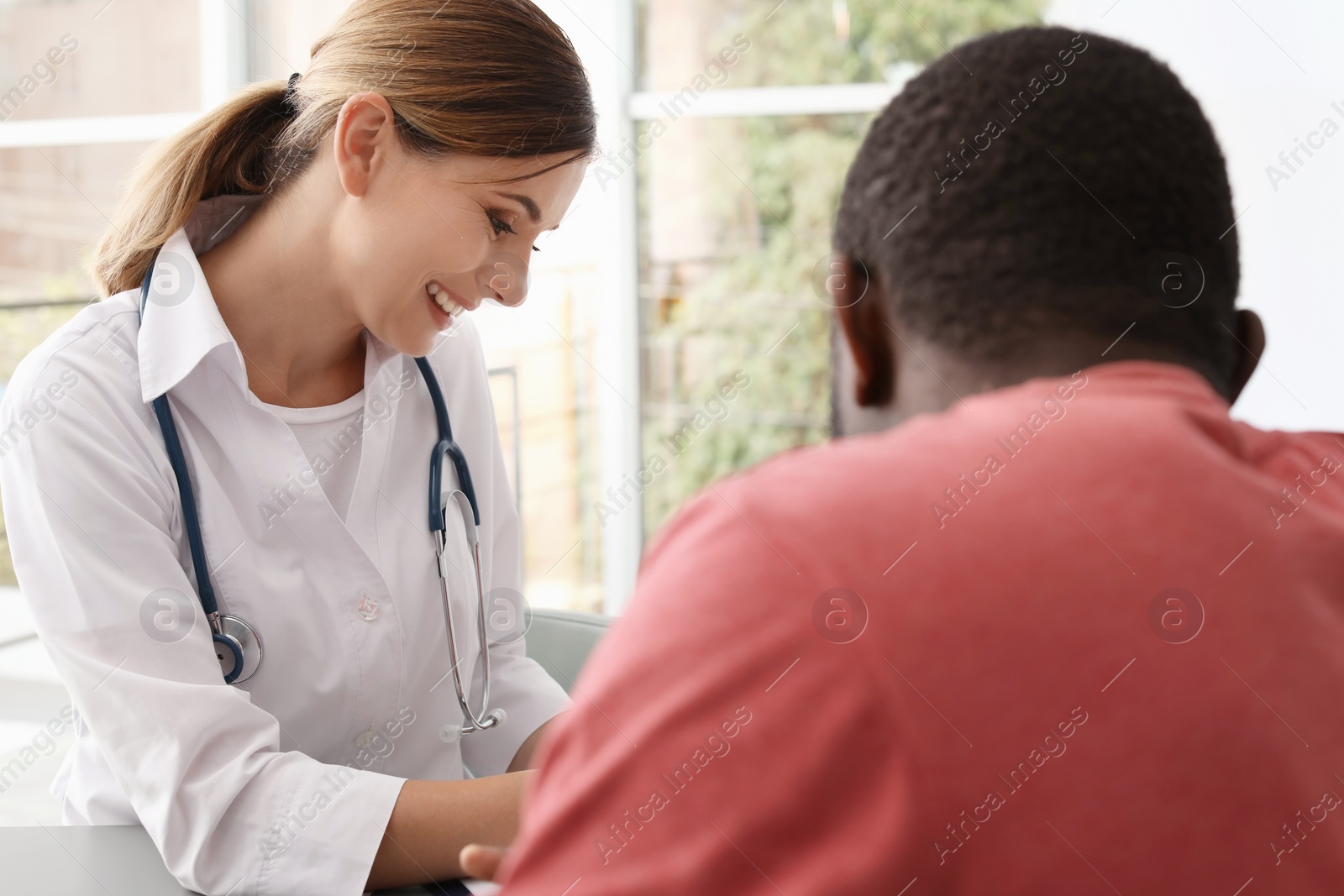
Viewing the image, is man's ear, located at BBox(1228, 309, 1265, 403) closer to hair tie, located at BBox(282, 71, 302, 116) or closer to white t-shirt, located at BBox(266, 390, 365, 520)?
white t-shirt, located at BBox(266, 390, 365, 520)

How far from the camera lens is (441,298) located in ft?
4.46

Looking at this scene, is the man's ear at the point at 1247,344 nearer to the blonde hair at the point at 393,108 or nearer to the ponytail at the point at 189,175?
the blonde hair at the point at 393,108

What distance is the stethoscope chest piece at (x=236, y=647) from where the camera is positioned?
1147 mm

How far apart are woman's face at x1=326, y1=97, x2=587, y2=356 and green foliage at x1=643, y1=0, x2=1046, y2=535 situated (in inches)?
77.2

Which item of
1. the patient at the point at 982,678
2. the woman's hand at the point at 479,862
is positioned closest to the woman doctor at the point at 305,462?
the woman's hand at the point at 479,862

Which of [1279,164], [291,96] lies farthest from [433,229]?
[1279,164]

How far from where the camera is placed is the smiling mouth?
1.35 m

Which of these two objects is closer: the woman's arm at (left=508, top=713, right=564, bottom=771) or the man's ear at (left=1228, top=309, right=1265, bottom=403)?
the man's ear at (left=1228, top=309, right=1265, bottom=403)

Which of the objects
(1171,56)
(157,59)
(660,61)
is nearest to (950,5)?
(1171,56)

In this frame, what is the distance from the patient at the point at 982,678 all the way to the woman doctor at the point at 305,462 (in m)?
A: 0.65

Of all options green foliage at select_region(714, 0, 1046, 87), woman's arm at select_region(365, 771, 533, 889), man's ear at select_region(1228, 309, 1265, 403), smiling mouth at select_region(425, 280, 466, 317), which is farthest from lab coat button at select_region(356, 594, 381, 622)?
green foliage at select_region(714, 0, 1046, 87)

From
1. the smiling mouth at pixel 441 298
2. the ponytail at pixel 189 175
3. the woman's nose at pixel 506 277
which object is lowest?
the smiling mouth at pixel 441 298

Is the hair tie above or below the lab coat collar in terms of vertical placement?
above

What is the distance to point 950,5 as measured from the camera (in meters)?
3.03
